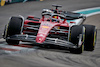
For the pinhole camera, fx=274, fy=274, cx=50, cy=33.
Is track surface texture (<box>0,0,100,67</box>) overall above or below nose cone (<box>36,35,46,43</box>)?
below

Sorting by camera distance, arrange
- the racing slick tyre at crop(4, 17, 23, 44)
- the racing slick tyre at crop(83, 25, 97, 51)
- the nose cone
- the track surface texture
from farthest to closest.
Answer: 1. the racing slick tyre at crop(83, 25, 97, 51)
2. the racing slick tyre at crop(4, 17, 23, 44)
3. the nose cone
4. the track surface texture

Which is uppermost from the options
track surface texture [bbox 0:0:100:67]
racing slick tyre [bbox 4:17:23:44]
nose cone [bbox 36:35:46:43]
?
racing slick tyre [bbox 4:17:23:44]

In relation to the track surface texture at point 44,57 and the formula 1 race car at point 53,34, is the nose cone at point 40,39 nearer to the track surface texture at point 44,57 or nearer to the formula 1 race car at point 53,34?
the formula 1 race car at point 53,34

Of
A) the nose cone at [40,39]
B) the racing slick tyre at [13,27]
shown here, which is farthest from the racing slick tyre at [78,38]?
the racing slick tyre at [13,27]

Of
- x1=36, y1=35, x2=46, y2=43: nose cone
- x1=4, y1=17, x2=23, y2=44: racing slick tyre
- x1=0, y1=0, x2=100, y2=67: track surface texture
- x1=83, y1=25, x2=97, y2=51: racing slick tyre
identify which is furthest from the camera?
x1=83, y1=25, x2=97, y2=51: racing slick tyre

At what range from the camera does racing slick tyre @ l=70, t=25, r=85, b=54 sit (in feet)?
27.0

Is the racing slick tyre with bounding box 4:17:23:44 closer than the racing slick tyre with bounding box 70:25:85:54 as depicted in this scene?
No

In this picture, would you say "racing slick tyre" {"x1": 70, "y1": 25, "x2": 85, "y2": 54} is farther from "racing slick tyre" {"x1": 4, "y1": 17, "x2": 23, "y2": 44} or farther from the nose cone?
"racing slick tyre" {"x1": 4, "y1": 17, "x2": 23, "y2": 44}

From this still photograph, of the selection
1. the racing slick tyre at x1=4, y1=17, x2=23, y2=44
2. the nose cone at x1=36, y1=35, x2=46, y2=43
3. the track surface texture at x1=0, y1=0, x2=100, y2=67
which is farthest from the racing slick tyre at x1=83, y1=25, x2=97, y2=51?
the racing slick tyre at x1=4, y1=17, x2=23, y2=44

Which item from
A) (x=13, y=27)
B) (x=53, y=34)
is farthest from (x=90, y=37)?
(x=13, y=27)

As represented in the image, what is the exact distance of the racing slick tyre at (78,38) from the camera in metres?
8.23

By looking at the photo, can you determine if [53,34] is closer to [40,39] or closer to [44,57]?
[40,39]

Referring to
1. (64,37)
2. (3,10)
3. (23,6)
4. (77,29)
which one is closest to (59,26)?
(64,37)

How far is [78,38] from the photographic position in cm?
822
